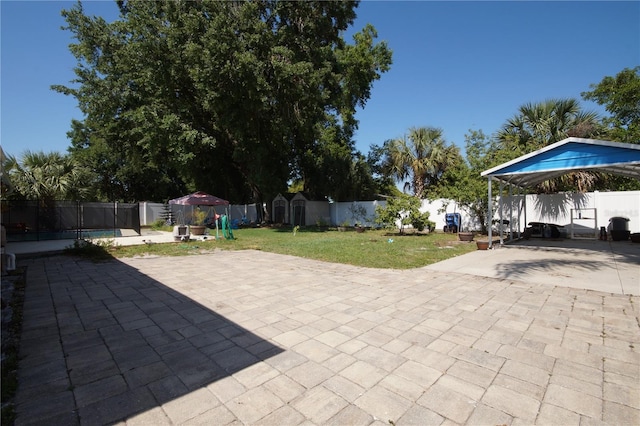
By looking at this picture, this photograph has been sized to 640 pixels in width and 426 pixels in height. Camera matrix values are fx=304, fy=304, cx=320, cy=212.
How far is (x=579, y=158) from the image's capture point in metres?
8.33

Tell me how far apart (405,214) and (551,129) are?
7111mm

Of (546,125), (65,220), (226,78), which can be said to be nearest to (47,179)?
(65,220)

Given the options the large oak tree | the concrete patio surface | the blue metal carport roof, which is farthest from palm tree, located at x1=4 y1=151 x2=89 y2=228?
the blue metal carport roof

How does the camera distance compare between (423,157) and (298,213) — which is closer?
(423,157)

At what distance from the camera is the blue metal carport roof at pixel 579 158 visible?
25.1ft

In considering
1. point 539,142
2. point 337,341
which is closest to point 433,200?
point 539,142

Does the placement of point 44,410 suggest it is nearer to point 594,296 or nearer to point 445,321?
point 445,321

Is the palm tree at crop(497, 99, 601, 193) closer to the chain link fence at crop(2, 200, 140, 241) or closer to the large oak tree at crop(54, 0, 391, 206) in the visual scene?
the large oak tree at crop(54, 0, 391, 206)

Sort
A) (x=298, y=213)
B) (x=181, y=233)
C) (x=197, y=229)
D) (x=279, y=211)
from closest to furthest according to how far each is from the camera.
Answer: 1. (x=181, y=233)
2. (x=197, y=229)
3. (x=298, y=213)
4. (x=279, y=211)

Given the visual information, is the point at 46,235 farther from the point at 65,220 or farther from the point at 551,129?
the point at 551,129

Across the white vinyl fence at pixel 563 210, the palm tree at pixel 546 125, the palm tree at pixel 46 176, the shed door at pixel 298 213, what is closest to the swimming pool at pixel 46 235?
the palm tree at pixel 46 176

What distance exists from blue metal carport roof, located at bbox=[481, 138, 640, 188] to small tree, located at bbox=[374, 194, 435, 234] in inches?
192

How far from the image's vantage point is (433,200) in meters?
16.2

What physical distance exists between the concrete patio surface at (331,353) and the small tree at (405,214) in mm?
9057
